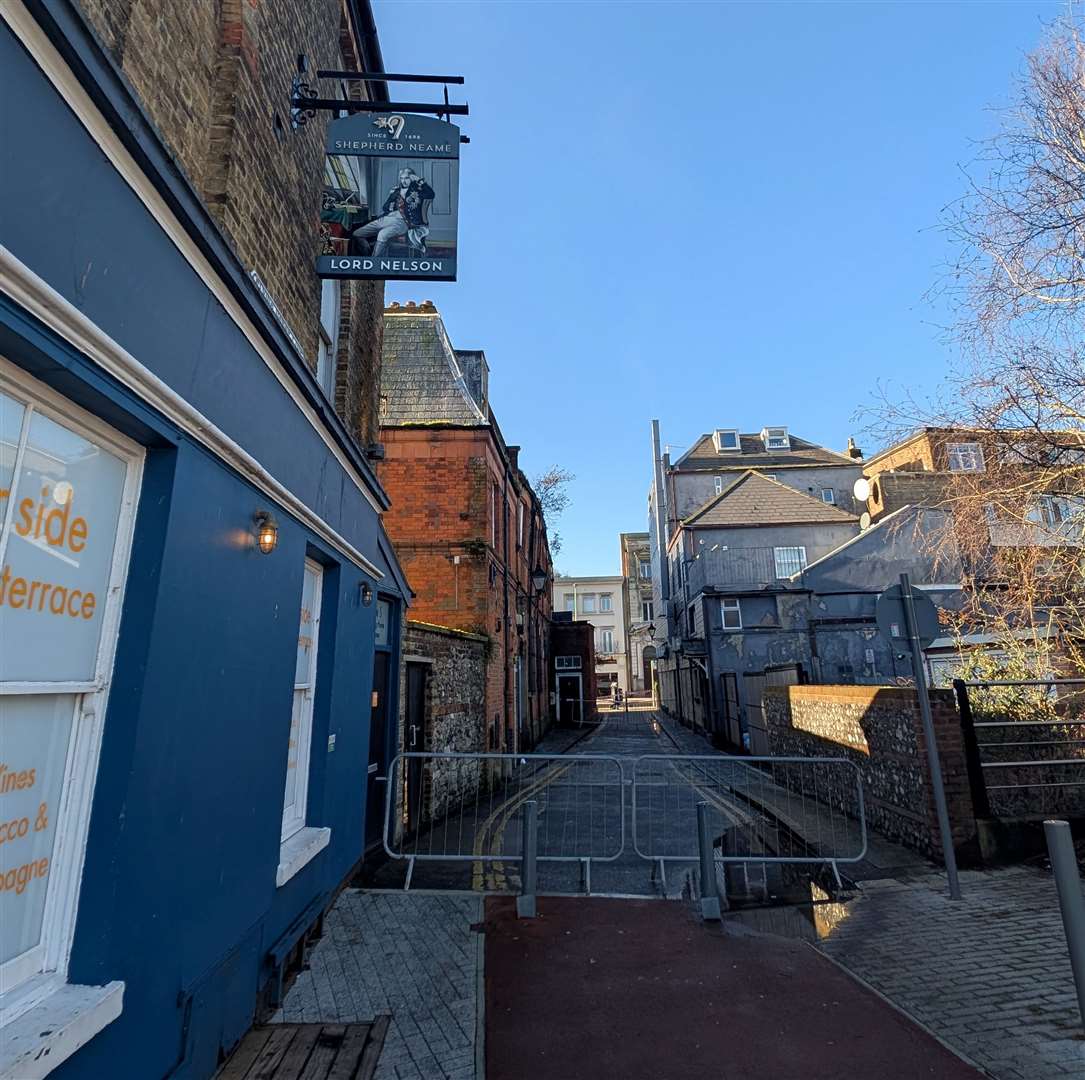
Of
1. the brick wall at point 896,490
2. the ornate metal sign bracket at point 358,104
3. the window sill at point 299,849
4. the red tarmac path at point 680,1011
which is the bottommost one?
the red tarmac path at point 680,1011

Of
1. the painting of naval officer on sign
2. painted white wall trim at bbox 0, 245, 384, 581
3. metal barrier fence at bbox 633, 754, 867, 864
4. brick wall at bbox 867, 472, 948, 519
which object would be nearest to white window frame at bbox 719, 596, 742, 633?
brick wall at bbox 867, 472, 948, 519

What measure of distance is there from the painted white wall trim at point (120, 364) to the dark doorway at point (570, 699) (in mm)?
28752

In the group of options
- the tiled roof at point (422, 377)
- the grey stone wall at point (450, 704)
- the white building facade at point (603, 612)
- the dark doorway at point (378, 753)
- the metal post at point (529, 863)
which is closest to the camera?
the metal post at point (529, 863)

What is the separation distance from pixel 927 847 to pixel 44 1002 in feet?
25.4

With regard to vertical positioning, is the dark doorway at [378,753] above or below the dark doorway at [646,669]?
below

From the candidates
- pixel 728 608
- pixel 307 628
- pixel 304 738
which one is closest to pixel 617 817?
pixel 304 738

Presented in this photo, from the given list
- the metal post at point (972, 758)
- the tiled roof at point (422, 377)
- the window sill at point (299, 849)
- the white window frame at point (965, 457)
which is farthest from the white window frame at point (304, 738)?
the tiled roof at point (422, 377)

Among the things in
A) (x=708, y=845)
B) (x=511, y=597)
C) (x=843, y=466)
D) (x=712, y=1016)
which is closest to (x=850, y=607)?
(x=511, y=597)

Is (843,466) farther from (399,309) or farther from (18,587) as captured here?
(18,587)

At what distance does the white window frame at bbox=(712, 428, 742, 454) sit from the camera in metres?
40.2

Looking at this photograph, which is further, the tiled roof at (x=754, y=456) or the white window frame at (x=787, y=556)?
the tiled roof at (x=754, y=456)

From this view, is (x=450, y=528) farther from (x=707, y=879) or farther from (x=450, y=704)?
(x=707, y=879)

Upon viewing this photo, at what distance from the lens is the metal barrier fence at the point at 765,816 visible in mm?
6971

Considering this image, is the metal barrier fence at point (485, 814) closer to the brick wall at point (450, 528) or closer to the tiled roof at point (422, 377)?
→ the brick wall at point (450, 528)
